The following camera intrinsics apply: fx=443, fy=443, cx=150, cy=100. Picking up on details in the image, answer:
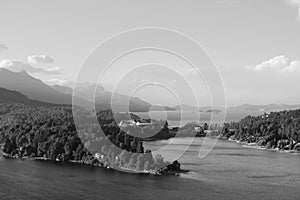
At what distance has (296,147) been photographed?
1938 inches

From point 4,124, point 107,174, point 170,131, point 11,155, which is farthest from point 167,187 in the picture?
point 170,131

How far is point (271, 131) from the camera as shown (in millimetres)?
57156

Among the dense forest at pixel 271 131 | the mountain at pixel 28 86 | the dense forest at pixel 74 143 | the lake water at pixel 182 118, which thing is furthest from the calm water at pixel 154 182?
the mountain at pixel 28 86

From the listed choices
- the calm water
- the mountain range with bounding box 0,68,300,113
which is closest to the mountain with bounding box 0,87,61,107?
the mountain range with bounding box 0,68,300,113

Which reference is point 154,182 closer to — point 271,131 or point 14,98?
point 271,131

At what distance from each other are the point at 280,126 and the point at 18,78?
310 feet

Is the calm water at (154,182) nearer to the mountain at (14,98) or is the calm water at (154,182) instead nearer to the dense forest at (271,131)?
the dense forest at (271,131)

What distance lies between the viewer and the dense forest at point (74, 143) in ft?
109

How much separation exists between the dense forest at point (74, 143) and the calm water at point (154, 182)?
6.24ft

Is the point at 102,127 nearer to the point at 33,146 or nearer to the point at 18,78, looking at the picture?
the point at 33,146

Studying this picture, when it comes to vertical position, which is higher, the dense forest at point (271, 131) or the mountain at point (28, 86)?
the mountain at point (28, 86)

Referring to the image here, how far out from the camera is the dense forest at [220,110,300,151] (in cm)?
5169

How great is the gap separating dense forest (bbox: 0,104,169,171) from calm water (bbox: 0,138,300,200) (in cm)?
190

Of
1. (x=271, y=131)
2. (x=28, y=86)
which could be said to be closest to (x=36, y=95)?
(x=28, y=86)
